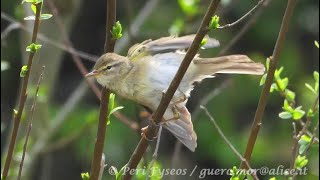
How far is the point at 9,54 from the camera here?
6.30 m

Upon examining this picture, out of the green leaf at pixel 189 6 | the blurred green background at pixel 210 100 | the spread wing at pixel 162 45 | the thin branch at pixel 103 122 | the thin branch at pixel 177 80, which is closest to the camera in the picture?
the thin branch at pixel 177 80

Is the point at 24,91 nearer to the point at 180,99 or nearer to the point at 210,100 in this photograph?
the point at 180,99

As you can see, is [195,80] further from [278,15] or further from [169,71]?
[278,15]

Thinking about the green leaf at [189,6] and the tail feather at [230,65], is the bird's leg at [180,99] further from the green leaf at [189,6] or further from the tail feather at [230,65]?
the green leaf at [189,6]

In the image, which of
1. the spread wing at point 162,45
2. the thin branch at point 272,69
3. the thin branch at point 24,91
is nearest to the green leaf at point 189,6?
the spread wing at point 162,45

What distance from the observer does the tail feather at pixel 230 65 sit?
2.72 meters

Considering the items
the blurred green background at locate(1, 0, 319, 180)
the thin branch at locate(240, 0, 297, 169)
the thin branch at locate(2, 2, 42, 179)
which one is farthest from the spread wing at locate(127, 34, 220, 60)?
the blurred green background at locate(1, 0, 319, 180)

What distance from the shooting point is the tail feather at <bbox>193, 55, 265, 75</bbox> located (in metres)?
2.72

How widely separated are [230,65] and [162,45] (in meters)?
0.26

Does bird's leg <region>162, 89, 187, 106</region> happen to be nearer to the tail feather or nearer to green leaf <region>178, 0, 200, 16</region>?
the tail feather

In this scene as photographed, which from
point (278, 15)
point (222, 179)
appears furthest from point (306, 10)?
point (222, 179)

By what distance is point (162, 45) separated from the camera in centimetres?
284

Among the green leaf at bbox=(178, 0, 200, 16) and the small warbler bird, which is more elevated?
the green leaf at bbox=(178, 0, 200, 16)

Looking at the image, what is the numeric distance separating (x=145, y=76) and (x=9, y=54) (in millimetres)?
3595
